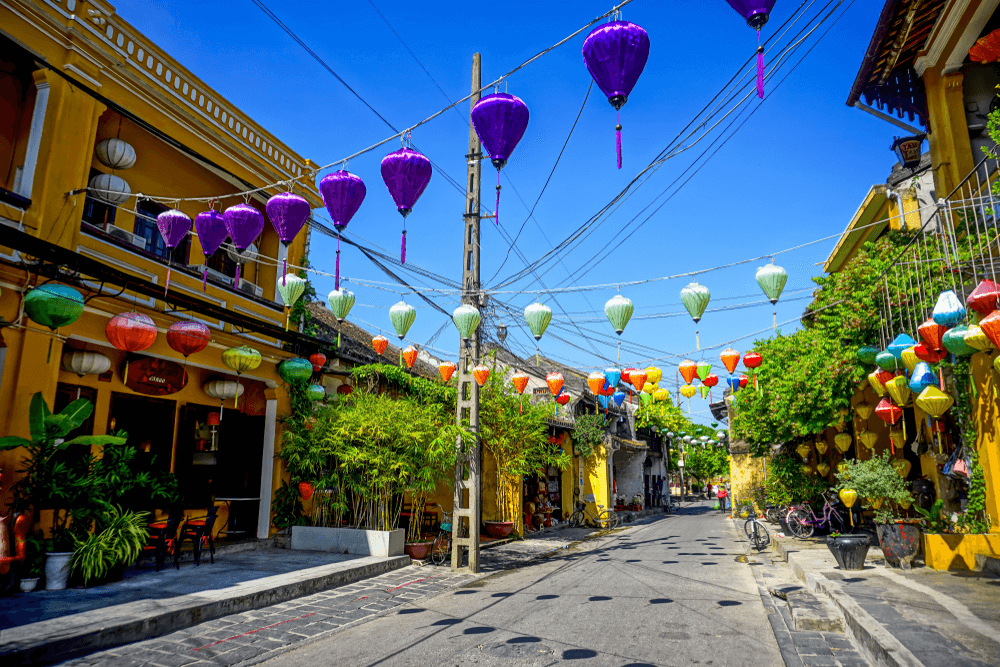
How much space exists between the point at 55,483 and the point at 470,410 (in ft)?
23.1

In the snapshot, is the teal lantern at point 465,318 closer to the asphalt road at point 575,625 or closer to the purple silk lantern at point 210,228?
the purple silk lantern at point 210,228

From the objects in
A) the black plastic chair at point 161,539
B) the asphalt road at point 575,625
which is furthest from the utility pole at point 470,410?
the black plastic chair at point 161,539

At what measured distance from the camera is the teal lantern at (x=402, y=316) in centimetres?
1041

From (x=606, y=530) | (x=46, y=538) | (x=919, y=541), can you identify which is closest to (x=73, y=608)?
(x=46, y=538)

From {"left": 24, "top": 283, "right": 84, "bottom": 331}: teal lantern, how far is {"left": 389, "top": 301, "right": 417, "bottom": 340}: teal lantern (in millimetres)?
4445

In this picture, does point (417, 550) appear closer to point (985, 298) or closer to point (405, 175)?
point (405, 175)

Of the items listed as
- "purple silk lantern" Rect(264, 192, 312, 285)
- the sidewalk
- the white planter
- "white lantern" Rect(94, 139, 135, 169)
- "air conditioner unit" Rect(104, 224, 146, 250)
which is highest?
"white lantern" Rect(94, 139, 135, 169)

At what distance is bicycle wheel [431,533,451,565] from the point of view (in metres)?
13.0

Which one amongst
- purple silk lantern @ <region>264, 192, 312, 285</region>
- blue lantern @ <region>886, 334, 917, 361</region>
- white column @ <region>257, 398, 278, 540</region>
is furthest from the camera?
white column @ <region>257, 398, 278, 540</region>

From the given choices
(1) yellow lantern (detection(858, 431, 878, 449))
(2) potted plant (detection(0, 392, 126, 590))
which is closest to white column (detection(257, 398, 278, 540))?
(2) potted plant (detection(0, 392, 126, 590))

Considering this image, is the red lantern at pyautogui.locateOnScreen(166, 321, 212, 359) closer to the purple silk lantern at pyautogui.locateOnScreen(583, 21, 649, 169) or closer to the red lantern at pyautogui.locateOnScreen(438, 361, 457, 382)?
the red lantern at pyautogui.locateOnScreen(438, 361, 457, 382)

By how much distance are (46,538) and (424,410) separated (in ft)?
22.0

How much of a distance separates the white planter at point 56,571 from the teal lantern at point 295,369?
557 centimetres

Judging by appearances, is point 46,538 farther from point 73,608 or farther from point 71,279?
point 71,279
